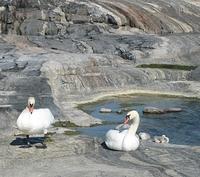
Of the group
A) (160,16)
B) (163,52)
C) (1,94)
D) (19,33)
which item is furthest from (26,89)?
(160,16)

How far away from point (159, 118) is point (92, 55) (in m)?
12.3

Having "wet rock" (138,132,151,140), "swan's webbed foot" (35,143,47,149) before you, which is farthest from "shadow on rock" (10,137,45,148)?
"wet rock" (138,132,151,140)

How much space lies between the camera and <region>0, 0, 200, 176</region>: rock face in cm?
2450

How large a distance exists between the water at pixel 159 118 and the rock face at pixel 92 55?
3.55 feet

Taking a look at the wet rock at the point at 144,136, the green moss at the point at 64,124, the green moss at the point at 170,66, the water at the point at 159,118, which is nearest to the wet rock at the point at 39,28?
the green moss at the point at 170,66

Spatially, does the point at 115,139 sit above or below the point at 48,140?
above

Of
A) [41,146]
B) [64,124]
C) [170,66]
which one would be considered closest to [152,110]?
[64,124]

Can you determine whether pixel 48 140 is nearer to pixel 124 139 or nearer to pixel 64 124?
pixel 124 139

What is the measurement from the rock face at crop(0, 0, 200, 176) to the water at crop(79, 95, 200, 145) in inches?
42.6

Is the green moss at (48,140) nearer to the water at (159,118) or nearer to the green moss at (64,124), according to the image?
the water at (159,118)

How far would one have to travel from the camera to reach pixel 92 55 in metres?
38.6

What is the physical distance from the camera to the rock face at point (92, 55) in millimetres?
24500

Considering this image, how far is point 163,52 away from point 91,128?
1951 cm

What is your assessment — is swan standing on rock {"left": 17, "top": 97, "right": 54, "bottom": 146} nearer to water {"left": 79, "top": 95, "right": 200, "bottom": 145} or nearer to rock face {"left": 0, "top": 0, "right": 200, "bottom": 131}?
water {"left": 79, "top": 95, "right": 200, "bottom": 145}
